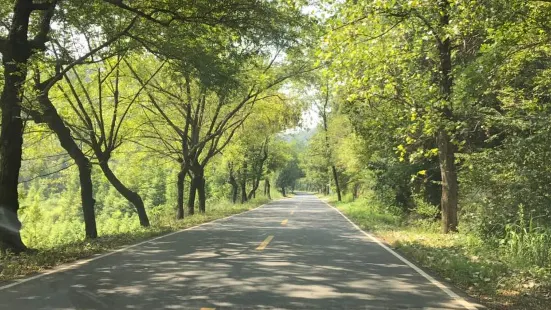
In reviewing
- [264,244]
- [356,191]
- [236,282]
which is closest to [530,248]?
[236,282]

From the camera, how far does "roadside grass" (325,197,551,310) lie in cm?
677

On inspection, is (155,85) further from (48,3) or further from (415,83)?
(415,83)

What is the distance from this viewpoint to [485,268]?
27.7 ft

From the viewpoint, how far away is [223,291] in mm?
6941

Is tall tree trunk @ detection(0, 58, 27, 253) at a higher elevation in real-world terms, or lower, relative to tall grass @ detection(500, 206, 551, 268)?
higher

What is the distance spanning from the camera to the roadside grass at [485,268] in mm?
6770

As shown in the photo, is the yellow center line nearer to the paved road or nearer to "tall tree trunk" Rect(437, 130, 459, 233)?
the paved road

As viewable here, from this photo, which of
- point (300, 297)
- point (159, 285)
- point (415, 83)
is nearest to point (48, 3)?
point (159, 285)

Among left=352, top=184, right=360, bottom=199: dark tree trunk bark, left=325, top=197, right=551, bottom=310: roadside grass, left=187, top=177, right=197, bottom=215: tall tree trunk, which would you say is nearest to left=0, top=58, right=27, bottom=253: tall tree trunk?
left=325, top=197, right=551, bottom=310: roadside grass

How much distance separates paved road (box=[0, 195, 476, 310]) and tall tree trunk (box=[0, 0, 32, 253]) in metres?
2.13

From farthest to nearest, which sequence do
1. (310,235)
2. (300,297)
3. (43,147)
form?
(43,147)
(310,235)
(300,297)

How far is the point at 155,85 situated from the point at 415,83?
13716 mm

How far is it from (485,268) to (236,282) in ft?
15.1

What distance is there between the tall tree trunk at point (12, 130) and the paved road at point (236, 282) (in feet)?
6.99
